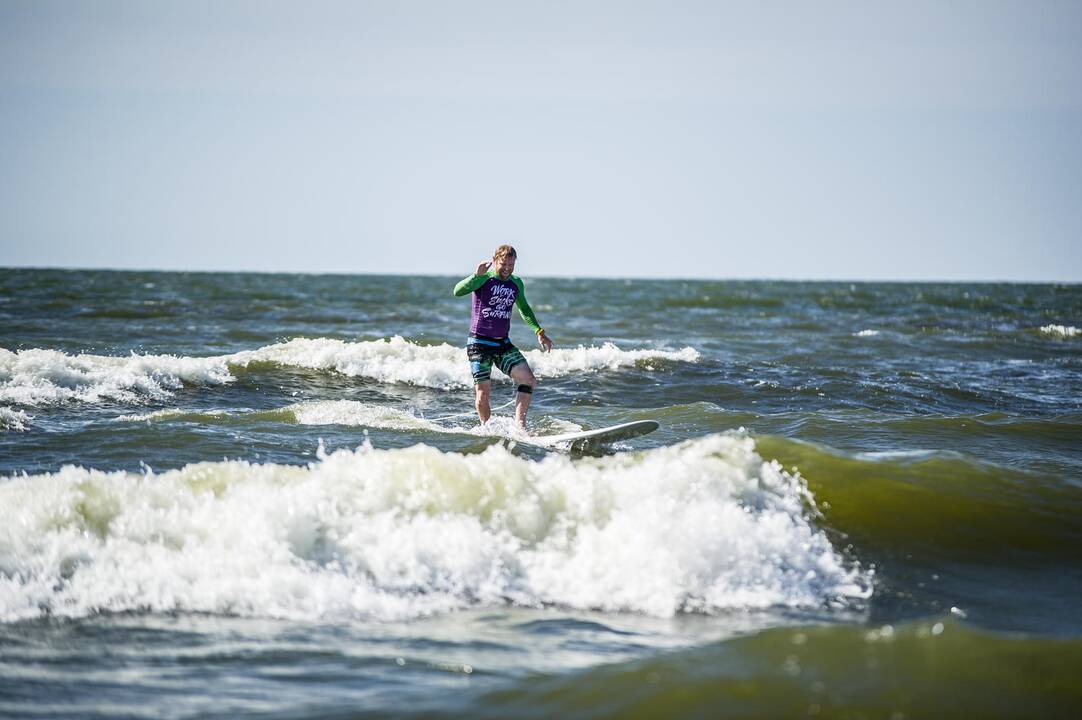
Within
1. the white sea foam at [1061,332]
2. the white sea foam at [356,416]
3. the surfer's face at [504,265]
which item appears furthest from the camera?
the white sea foam at [1061,332]

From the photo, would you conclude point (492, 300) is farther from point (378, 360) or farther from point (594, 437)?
point (378, 360)

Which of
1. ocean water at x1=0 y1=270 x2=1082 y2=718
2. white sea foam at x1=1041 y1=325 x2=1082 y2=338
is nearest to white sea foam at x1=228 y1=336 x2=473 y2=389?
ocean water at x1=0 y1=270 x2=1082 y2=718

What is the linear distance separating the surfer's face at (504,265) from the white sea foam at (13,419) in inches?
228

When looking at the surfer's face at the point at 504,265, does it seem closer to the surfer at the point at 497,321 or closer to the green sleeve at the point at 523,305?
the surfer at the point at 497,321

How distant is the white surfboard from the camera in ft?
34.1

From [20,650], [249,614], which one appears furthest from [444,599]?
[20,650]

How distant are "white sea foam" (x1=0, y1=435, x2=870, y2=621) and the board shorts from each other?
334cm

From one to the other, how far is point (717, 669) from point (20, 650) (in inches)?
145

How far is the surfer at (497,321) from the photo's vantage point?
10586 millimetres

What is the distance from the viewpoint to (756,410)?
47.4 feet

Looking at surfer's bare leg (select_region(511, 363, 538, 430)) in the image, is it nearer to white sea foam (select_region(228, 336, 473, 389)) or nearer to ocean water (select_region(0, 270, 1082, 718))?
ocean water (select_region(0, 270, 1082, 718))

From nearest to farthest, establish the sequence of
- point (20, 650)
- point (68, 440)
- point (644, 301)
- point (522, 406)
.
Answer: point (20, 650), point (68, 440), point (522, 406), point (644, 301)

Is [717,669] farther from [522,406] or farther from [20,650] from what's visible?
[522,406]

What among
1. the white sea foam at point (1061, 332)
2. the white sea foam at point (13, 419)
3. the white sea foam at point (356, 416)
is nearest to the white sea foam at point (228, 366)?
the white sea foam at point (13, 419)
